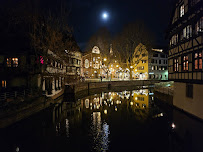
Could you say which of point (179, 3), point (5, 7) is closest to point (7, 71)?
point (5, 7)

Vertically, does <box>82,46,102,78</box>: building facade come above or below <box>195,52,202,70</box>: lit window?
above

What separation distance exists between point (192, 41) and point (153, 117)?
8.59m

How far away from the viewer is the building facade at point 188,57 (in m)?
12.3

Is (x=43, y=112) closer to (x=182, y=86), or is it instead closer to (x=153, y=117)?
(x=153, y=117)

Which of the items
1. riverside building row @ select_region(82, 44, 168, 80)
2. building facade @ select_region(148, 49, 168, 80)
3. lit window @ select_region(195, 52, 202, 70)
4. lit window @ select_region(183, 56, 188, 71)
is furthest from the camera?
building facade @ select_region(148, 49, 168, 80)

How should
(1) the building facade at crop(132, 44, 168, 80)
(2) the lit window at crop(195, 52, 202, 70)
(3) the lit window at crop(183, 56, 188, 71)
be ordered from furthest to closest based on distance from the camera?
1. (1) the building facade at crop(132, 44, 168, 80)
2. (3) the lit window at crop(183, 56, 188, 71)
3. (2) the lit window at crop(195, 52, 202, 70)

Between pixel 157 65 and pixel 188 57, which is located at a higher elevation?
pixel 157 65

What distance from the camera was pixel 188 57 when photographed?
46.3 feet

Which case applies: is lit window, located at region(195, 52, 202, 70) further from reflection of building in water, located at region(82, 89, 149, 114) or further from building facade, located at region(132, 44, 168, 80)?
building facade, located at region(132, 44, 168, 80)

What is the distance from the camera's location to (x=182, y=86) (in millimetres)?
15578

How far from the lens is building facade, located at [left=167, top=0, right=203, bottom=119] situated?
484 inches

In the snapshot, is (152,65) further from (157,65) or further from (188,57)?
(188,57)

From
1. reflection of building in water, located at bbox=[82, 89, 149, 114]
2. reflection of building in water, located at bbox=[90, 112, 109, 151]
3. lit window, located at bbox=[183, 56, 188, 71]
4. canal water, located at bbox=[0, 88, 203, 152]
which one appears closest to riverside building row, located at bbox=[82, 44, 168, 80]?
reflection of building in water, located at bbox=[82, 89, 149, 114]

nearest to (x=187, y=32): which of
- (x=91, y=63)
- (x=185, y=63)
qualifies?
(x=185, y=63)
